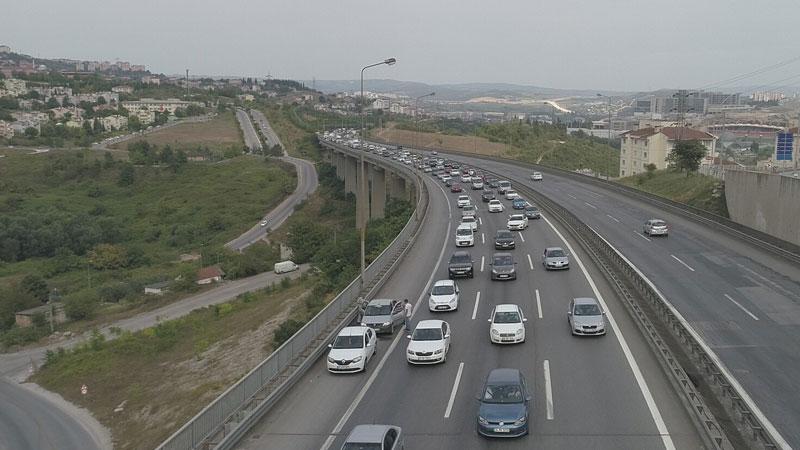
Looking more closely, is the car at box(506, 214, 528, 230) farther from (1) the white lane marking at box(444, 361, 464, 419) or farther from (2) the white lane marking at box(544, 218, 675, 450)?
(1) the white lane marking at box(444, 361, 464, 419)

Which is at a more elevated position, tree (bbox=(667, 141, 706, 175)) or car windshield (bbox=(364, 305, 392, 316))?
tree (bbox=(667, 141, 706, 175))

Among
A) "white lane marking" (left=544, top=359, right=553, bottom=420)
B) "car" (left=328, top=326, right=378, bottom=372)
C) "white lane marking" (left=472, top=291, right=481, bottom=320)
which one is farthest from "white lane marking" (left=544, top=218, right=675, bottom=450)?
"car" (left=328, top=326, right=378, bottom=372)

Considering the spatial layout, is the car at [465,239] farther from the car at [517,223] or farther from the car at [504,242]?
the car at [517,223]

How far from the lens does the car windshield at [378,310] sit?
84.9ft

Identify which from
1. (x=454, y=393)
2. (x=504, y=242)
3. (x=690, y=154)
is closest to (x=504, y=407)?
(x=454, y=393)

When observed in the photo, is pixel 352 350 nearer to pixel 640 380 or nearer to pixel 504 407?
pixel 504 407

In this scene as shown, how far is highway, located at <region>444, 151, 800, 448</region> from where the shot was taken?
18.3 meters

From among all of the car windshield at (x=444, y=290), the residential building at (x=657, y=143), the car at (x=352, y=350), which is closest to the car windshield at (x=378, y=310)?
the car at (x=352, y=350)

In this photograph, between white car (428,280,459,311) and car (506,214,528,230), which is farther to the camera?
car (506,214,528,230)

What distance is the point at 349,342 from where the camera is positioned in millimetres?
21812

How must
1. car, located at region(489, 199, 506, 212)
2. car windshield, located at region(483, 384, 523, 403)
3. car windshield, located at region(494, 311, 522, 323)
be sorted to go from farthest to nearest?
car, located at region(489, 199, 506, 212), car windshield, located at region(494, 311, 522, 323), car windshield, located at region(483, 384, 523, 403)

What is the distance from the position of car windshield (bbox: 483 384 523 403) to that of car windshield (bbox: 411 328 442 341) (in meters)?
5.71

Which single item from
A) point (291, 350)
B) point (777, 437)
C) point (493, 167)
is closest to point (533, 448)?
point (777, 437)

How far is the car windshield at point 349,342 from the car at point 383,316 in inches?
125
